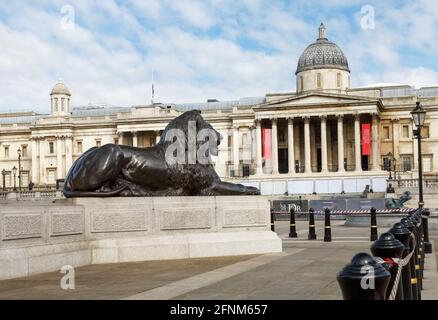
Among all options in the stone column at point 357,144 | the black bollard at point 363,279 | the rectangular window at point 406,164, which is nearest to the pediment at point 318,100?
the stone column at point 357,144

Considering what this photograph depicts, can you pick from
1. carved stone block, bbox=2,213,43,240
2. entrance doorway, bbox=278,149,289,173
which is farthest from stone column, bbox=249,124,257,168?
carved stone block, bbox=2,213,43,240

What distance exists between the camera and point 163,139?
15961mm

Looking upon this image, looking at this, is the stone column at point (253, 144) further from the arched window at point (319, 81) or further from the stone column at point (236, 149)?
the arched window at point (319, 81)

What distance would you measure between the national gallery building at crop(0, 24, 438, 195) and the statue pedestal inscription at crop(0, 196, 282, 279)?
64786 millimetres

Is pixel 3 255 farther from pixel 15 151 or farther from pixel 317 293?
pixel 15 151

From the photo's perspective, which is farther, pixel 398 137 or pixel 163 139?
pixel 398 137

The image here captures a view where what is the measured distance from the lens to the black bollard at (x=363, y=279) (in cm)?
422

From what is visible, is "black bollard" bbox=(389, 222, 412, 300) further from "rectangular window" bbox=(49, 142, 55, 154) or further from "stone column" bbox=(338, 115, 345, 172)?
"rectangular window" bbox=(49, 142, 55, 154)

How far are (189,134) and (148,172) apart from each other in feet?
5.10

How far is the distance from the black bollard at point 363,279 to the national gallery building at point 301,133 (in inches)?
2984

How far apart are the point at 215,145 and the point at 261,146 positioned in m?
75.7

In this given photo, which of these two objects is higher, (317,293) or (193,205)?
(193,205)
